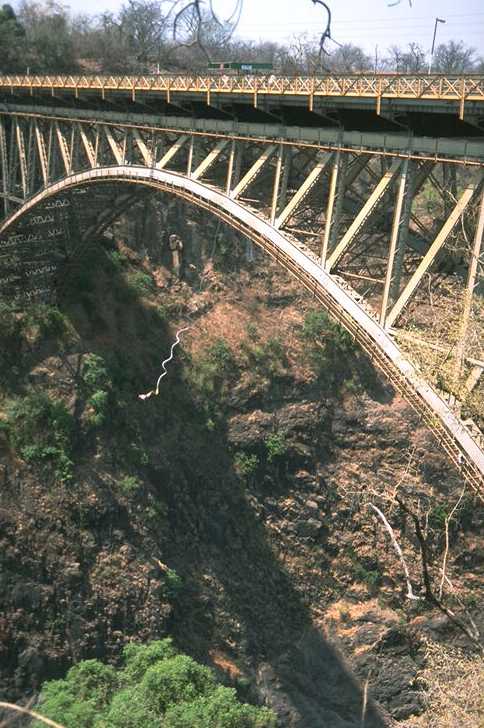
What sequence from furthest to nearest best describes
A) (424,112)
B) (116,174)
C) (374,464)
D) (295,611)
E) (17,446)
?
(374,464) < (295,611) < (17,446) < (116,174) < (424,112)

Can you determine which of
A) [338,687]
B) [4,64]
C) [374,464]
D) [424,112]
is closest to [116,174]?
[424,112]

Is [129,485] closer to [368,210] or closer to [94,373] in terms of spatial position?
[94,373]

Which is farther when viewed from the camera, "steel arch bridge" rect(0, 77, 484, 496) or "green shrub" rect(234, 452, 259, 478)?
"green shrub" rect(234, 452, 259, 478)

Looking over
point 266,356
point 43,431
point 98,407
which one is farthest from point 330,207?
point 266,356

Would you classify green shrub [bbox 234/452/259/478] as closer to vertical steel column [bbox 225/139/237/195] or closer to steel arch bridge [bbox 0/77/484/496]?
steel arch bridge [bbox 0/77/484/496]

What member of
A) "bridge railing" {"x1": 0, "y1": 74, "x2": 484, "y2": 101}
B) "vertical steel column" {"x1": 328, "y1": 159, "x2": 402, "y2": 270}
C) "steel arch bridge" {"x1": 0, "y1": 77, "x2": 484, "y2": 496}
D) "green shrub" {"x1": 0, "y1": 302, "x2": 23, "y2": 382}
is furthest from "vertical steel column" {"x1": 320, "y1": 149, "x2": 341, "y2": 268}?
"green shrub" {"x1": 0, "y1": 302, "x2": 23, "y2": 382}

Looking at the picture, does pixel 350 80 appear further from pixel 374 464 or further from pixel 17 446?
pixel 374 464

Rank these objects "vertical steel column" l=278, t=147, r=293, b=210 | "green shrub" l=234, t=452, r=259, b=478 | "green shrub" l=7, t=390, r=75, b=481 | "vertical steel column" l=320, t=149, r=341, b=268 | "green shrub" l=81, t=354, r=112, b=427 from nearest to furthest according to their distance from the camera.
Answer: "vertical steel column" l=320, t=149, r=341, b=268
"vertical steel column" l=278, t=147, r=293, b=210
"green shrub" l=7, t=390, r=75, b=481
"green shrub" l=81, t=354, r=112, b=427
"green shrub" l=234, t=452, r=259, b=478
